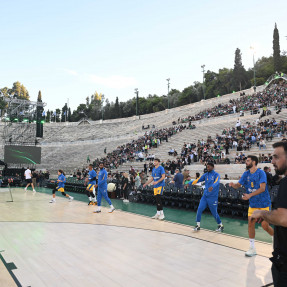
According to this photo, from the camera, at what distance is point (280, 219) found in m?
2.04

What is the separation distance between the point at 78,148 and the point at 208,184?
4365 centimetres

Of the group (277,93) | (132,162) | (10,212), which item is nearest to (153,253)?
(10,212)

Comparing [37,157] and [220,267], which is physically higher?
[37,157]

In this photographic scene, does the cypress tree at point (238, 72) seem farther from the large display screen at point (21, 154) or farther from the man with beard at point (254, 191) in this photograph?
the man with beard at point (254, 191)

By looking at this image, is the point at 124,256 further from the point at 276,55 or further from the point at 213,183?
the point at 276,55

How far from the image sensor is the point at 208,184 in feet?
23.2

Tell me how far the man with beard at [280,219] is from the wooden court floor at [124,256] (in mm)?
1964

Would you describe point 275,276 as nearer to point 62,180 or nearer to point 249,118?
point 62,180

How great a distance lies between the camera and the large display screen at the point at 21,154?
2633 cm

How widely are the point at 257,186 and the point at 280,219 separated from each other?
350cm

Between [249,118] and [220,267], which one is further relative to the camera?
[249,118]

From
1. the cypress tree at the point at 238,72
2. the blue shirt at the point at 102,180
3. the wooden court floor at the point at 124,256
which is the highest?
the cypress tree at the point at 238,72

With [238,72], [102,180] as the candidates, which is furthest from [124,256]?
[238,72]

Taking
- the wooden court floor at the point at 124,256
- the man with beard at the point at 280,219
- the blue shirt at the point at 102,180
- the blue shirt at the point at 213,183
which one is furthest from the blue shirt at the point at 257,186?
the blue shirt at the point at 102,180
